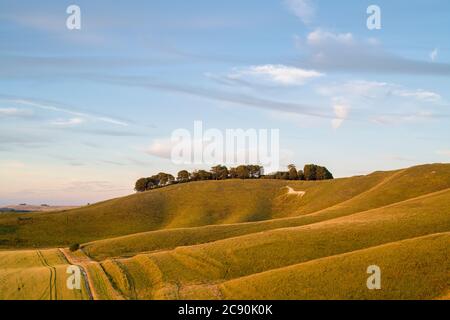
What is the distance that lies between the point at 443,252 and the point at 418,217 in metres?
20.2

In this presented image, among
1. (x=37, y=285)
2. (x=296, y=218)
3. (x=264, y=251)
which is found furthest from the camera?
(x=296, y=218)

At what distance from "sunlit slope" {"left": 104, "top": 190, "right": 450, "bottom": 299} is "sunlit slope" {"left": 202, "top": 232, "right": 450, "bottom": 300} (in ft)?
12.3

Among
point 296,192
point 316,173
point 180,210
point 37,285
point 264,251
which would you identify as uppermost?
point 316,173

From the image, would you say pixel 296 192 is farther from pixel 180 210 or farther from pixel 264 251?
pixel 264 251

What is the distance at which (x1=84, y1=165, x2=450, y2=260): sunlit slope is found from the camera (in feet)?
232

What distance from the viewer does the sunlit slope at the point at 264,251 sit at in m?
44.5

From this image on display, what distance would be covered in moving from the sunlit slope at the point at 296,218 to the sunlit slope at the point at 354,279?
1133 inches

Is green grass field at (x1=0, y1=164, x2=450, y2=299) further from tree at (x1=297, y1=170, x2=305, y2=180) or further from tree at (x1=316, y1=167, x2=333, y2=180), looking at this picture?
tree at (x1=297, y1=170, x2=305, y2=180)

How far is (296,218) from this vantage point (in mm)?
85062

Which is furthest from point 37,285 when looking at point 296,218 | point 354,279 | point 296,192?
point 296,192

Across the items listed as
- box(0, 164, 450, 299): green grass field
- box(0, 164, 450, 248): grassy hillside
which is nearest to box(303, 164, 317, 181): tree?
box(0, 164, 450, 248): grassy hillside

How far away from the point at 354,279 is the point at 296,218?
1801 inches

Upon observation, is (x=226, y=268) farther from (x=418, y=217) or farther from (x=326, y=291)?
(x=418, y=217)
